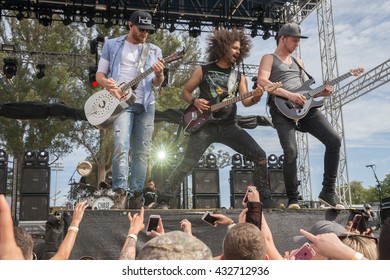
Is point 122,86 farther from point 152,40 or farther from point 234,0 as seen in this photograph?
point 152,40

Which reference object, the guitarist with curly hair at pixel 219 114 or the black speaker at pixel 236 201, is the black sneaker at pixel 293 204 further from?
the black speaker at pixel 236 201

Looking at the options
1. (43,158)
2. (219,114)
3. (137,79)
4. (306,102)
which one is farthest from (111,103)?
(43,158)

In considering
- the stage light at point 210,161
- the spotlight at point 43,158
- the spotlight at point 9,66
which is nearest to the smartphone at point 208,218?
the spotlight at point 43,158

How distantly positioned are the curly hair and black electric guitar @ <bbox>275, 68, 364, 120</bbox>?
30.1 inches

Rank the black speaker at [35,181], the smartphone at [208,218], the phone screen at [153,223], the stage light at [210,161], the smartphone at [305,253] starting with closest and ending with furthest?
1. the smartphone at [305,253]
2. the phone screen at [153,223]
3. the smartphone at [208,218]
4. the black speaker at [35,181]
5. the stage light at [210,161]

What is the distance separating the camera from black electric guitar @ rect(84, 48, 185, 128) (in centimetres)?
455

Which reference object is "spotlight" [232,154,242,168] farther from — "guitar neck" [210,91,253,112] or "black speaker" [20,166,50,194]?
"guitar neck" [210,91,253,112]

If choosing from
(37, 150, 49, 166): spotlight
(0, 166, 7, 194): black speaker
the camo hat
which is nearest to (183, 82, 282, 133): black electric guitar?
the camo hat

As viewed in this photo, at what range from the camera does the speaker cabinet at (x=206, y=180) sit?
11.7m

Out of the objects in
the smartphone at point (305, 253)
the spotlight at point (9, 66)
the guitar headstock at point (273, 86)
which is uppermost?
the spotlight at point (9, 66)

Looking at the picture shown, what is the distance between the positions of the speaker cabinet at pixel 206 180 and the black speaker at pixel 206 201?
0.10m

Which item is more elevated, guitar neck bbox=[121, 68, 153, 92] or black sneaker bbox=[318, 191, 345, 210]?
guitar neck bbox=[121, 68, 153, 92]
